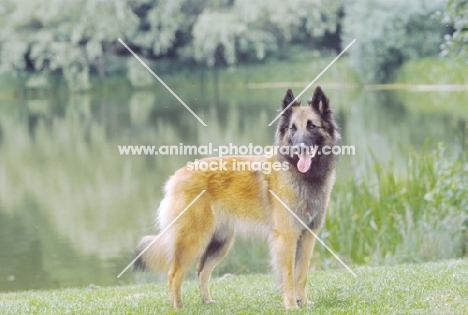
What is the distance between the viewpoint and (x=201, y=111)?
2881 cm

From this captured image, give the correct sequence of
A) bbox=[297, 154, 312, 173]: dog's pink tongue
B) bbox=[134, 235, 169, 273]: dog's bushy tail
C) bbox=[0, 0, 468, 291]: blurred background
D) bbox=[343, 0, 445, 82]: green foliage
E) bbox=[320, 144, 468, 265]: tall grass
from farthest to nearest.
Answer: bbox=[343, 0, 445, 82]: green foliage, bbox=[0, 0, 468, 291]: blurred background, bbox=[320, 144, 468, 265]: tall grass, bbox=[134, 235, 169, 273]: dog's bushy tail, bbox=[297, 154, 312, 173]: dog's pink tongue

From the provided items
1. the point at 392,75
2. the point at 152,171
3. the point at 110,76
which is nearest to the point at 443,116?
the point at 392,75

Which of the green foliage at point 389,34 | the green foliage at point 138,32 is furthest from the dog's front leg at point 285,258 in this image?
the green foliage at point 138,32

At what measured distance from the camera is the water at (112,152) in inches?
460

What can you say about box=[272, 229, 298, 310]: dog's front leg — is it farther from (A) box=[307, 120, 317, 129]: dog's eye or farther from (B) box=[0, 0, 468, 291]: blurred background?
(B) box=[0, 0, 468, 291]: blurred background

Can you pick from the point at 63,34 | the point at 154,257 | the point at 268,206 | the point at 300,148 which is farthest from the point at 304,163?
the point at 63,34

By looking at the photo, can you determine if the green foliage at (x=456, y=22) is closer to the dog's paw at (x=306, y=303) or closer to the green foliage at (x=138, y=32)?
the dog's paw at (x=306, y=303)

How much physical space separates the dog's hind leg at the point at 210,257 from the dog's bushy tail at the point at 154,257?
1.20ft

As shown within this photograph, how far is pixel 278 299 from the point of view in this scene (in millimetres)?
6148

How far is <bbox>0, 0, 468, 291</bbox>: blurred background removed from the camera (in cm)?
1005

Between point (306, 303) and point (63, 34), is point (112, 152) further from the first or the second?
point (306, 303)

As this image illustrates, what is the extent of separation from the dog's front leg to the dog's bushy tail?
0.99m

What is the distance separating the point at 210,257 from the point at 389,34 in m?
24.2

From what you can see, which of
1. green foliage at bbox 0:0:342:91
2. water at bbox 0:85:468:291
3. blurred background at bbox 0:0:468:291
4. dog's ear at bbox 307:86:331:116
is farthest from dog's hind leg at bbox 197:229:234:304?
green foliage at bbox 0:0:342:91
